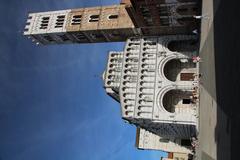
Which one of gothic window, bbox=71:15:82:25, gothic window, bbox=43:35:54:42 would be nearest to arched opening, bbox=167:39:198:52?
gothic window, bbox=71:15:82:25

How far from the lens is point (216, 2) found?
29.9 metres

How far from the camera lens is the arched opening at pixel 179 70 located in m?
49.9

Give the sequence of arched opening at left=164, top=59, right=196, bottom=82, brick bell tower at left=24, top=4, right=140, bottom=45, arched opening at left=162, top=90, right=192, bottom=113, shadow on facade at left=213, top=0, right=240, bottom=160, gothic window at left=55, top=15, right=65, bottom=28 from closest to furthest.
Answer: shadow on facade at left=213, top=0, right=240, bottom=160 → arched opening at left=162, top=90, right=192, bottom=113 → arched opening at left=164, top=59, right=196, bottom=82 → brick bell tower at left=24, top=4, right=140, bottom=45 → gothic window at left=55, top=15, right=65, bottom=28

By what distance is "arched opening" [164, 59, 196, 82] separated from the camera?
49.9 meters

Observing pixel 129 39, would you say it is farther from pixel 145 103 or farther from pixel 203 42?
pixel 203 42

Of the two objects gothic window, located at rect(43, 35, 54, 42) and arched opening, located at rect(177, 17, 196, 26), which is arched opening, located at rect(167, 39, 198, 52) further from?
gothic window, located at rect(43, 35, 54, 42)

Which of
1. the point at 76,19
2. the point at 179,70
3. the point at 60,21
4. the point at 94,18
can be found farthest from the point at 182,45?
the point at 60,21

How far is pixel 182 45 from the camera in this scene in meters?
52.2

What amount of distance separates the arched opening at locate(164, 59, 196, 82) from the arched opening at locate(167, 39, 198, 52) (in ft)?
5.84

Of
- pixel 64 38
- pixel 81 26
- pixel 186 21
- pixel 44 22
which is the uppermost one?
pixel 44 22

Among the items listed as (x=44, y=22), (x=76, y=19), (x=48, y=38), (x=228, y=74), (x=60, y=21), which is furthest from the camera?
(x=48, y=38)

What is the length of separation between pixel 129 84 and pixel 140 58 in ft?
13.1

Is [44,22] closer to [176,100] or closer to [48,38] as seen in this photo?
[48,38]

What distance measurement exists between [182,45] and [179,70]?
3812mm
